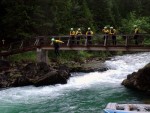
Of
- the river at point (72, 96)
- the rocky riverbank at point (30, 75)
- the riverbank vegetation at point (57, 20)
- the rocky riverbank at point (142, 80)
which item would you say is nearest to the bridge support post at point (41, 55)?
the rocky riverbank at point (30, 75)

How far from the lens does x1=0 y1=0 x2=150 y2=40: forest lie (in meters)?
48.4

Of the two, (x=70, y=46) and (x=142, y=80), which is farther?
(x=70, y=46)

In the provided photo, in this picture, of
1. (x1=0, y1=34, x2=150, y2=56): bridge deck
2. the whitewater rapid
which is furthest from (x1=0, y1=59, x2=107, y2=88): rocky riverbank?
(x1=0, y1=34, x2=150, y2=56): bridge deck

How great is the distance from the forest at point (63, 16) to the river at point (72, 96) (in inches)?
450

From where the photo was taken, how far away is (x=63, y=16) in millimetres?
62219

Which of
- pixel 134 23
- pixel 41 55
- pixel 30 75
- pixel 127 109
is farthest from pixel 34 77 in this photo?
pixel 134 23

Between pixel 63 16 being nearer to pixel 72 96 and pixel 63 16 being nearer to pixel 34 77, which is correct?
pixel 34 77

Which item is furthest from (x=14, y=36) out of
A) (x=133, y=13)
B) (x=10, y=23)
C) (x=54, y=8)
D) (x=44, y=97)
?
(x=133, y=13)

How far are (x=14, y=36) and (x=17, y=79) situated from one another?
11275 mm

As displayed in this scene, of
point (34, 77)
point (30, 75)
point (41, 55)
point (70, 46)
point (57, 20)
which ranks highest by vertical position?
point (57, 20)

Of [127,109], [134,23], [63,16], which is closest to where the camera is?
[127,109]

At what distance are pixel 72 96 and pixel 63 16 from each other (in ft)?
99.3

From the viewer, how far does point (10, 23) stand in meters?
48.3

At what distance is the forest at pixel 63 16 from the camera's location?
48.4 meters
